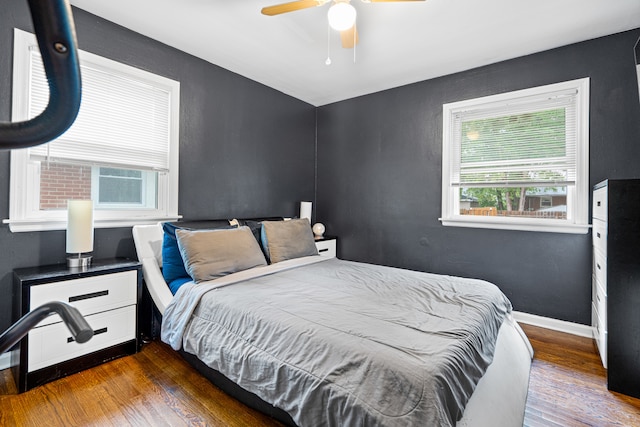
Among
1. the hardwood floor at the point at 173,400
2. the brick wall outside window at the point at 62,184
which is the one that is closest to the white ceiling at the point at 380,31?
the brick wall outside window at the point at 62,184

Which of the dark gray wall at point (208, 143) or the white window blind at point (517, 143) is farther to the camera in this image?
the white window blind at point (517, 143)

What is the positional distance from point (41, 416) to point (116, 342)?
0.62 m

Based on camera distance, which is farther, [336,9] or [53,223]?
[53,223]

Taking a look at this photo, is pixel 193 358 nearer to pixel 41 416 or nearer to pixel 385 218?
pixel 41 416

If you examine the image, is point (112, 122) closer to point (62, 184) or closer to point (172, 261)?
point (62, 184)

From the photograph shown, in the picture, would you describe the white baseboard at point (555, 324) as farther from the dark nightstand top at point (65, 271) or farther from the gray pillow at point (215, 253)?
the dark nightstand top at point (65, 271)

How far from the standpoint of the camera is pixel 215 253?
7.79 feet

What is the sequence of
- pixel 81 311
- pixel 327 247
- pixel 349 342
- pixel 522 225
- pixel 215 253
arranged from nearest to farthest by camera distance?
pixel 349 342 < pixel 81 311 < pixel 215 253 < pixel 522 225 < pixel 327 247

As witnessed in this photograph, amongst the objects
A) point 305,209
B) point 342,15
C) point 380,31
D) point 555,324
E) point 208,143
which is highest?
point 380,31

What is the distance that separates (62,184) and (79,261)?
2.08 ft

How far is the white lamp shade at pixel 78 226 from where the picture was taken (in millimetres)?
2199

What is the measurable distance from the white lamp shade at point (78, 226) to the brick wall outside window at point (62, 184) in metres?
0.28

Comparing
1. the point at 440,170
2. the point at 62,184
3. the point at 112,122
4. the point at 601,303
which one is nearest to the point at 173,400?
the point at 62,184

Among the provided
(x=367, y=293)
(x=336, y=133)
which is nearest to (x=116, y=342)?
(x=367, y=293)
